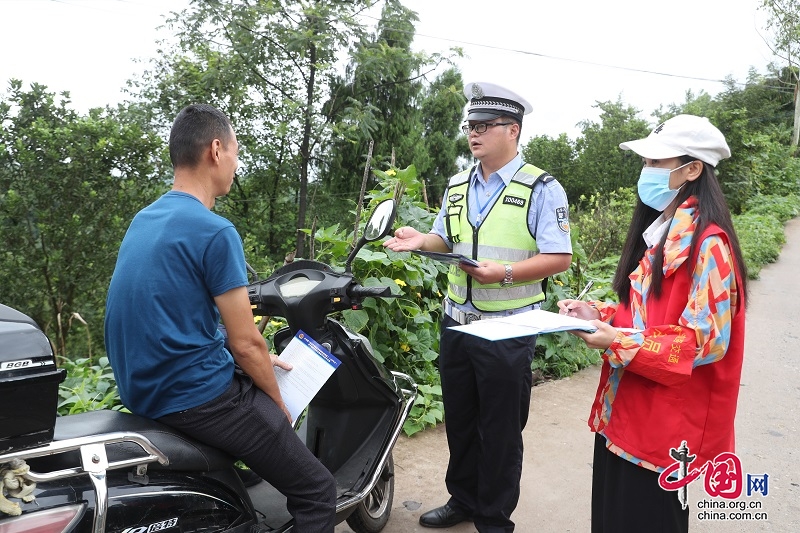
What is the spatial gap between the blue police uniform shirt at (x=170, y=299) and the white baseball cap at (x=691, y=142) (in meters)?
1.30

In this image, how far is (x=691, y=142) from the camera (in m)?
1.86

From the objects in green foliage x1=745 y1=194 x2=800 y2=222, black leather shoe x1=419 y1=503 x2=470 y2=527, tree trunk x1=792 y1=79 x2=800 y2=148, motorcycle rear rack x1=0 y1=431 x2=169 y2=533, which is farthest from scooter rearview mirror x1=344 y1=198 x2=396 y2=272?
tree trunk x1=792 y1=79 x2=800 y2=148

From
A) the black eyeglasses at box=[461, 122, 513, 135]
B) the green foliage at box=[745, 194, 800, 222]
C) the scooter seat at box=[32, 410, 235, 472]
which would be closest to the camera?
the scooter seat at box=[32, 410, 235, 472]

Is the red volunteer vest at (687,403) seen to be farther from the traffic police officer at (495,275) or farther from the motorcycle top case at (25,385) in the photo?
the motorcycle top case at (25,385)

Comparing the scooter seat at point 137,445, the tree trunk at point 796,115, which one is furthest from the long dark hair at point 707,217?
the tree trunk at point 796,115

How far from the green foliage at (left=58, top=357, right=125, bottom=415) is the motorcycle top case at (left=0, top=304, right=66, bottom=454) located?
177 centimetres

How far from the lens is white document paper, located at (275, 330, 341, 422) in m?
2.30

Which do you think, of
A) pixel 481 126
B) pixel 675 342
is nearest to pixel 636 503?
pixel 675 342

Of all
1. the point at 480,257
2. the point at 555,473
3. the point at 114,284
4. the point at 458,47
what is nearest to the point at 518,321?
the point at 480,257

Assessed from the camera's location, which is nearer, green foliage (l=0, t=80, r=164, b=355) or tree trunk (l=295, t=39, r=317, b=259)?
green foliage (l=0, t=80, r=164, b=355)

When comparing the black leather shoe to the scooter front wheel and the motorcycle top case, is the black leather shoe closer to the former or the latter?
the scooter front wheel

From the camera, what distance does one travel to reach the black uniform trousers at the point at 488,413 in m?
2.73

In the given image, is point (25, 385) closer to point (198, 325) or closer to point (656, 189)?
point (198, 325)

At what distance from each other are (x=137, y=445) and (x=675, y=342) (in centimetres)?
151
